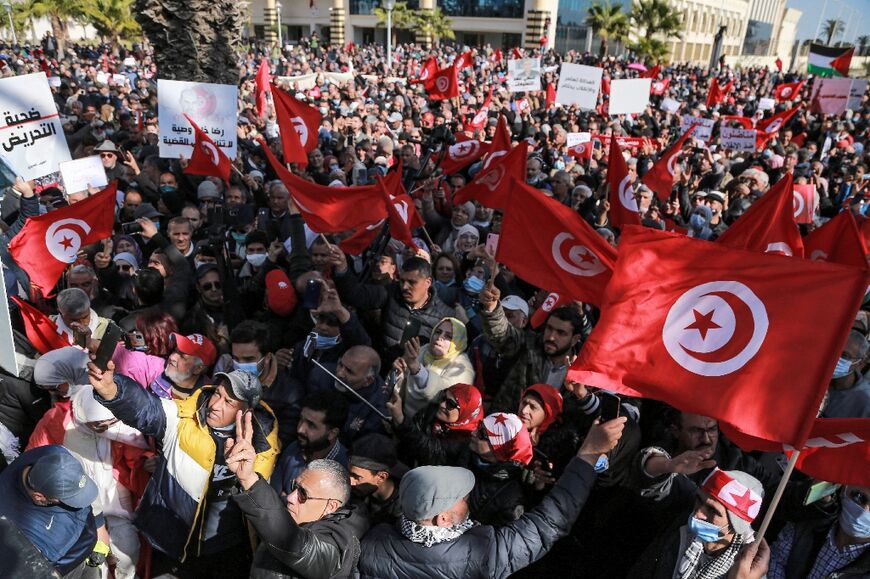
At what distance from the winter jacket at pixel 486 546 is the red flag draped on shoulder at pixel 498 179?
137 inches

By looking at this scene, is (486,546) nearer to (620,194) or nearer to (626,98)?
(620,194)

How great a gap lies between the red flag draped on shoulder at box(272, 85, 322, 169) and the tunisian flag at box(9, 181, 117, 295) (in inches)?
85.0

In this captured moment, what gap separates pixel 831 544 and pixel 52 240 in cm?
513

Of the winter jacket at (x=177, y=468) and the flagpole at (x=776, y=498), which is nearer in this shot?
the flagpole at (x=776, y=498)

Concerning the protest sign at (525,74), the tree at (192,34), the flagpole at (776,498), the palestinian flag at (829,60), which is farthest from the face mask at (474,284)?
the palestinian flag at (829,60)

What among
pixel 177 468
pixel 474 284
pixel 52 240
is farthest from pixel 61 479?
pixel 474 284

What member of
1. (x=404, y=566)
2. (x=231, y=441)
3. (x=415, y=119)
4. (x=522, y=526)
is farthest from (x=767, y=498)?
(x=415, y=119)

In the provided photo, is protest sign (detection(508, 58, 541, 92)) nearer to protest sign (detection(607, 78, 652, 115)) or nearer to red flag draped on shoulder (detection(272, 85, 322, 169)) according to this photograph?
protest sign (detection(607, 78, 652, 115))

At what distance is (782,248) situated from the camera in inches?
166

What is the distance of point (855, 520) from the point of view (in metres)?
→ 2.37

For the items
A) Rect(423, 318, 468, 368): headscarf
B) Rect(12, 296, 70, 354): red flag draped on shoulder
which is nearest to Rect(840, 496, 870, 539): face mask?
Rect(423, 318, 468, 368): headscarf

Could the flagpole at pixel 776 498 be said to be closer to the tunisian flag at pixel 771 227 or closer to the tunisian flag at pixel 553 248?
the tunisian flag at pixel 553 248

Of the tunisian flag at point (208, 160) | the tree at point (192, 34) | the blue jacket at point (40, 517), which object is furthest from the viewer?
the tree at point (192, 34)

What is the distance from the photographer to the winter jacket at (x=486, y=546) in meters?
2.31
